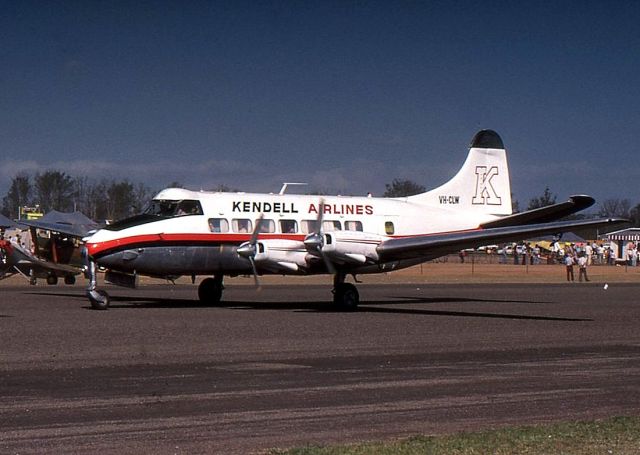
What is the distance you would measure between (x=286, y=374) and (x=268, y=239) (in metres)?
14.2

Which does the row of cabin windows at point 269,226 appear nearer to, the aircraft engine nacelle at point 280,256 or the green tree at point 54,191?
the aircraft engine nacelle at point 280,256

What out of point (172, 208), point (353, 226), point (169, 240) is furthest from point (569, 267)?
point (169, 240)

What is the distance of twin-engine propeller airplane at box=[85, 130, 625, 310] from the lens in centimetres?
2791

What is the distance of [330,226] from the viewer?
30.9 metres

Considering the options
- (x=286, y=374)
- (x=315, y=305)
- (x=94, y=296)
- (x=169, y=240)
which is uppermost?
(x=169, y=240)

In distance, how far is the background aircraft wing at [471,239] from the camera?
27.5 m

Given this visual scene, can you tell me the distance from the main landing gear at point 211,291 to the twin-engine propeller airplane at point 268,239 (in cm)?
3

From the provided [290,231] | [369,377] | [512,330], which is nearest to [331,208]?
[290,231]

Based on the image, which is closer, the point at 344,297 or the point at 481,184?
the point at 344,297

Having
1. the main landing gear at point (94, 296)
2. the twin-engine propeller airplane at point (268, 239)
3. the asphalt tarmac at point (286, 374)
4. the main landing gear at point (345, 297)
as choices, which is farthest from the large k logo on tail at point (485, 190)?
the main landing gear at point (94, 296)

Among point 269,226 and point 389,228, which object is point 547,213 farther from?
point 269,226

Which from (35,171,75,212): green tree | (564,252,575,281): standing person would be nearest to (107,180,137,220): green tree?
(35,171,75,212): green tree

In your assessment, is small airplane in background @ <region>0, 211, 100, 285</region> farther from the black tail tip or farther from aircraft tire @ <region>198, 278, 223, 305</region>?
the black tail tip

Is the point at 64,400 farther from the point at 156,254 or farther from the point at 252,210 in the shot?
the point at 252,210
